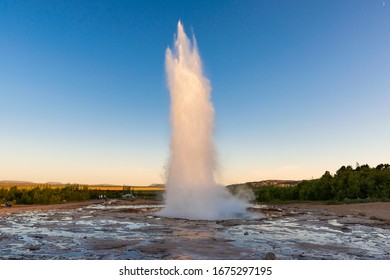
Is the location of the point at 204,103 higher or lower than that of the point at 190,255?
higher

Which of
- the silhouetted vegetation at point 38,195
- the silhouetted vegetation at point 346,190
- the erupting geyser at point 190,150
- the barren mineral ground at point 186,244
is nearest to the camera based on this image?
the barren mineral ground at point 186,244

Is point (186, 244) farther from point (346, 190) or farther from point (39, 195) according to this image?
point (346, 190)

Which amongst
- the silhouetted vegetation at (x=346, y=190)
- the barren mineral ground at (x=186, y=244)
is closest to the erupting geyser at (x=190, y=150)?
the barren mineral ground at (x=186, y=244)

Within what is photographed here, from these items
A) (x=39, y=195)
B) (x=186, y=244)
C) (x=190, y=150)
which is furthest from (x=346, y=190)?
(x=39, y=195)

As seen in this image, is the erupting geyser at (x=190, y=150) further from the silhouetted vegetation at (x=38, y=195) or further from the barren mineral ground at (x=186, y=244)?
the silhouetted vegetation at (x=38, y=195)

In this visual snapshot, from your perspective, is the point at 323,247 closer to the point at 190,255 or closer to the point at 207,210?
the point at 190,255

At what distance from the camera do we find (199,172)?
2447 centimetres

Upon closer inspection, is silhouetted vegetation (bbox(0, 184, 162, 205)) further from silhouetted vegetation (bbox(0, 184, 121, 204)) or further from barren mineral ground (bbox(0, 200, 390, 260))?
barren mineral ground (bbox(0, 200, 390, 260))

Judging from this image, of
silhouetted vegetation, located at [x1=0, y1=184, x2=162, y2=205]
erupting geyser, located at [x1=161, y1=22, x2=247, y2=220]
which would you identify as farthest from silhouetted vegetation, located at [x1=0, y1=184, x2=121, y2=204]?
erupting geyser, located at [x1=161, y1=22, x2=247, y2=220]

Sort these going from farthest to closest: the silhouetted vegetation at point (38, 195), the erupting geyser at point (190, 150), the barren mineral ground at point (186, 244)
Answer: the silhouetted vegetation at point (38, 195)
the erupting geyser at point (190, 150)
the barren mineral ground at point (186, 244)

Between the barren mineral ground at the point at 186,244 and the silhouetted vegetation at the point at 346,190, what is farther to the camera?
the silhouetted vegetation at the point at 346,190

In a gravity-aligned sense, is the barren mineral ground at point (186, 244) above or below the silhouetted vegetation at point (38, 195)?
below
